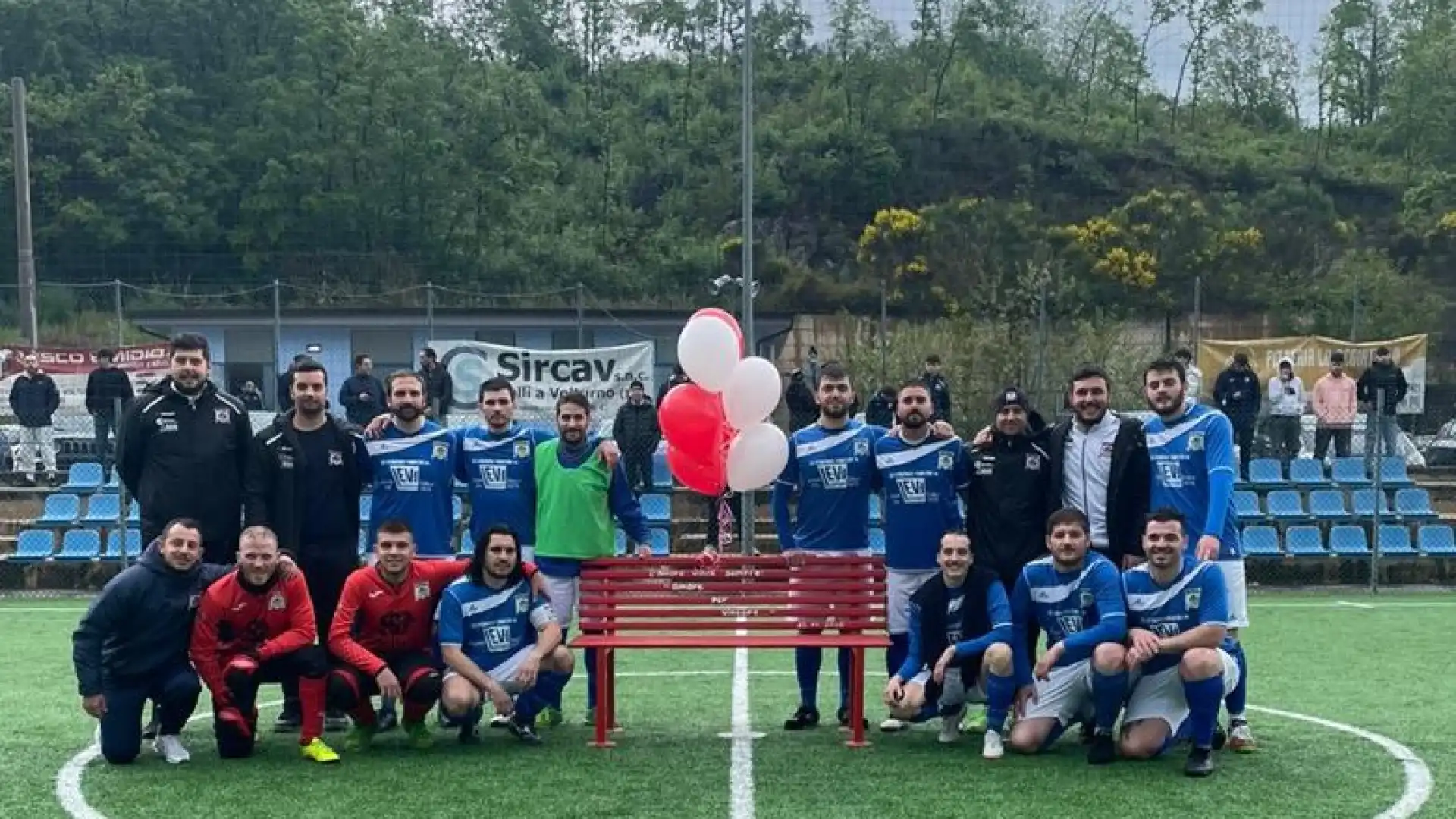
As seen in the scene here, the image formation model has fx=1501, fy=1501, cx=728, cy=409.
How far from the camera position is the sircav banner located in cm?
1756

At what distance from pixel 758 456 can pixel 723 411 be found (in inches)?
14.8

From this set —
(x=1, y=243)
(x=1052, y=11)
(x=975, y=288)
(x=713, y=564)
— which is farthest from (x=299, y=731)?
(x=1052, y=11)

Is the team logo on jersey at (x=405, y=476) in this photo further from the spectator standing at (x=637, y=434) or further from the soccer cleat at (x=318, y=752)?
the spectator standing at (x=637, y=434)

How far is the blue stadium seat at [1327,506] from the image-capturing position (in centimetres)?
1636

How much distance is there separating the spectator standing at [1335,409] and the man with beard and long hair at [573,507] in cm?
1192

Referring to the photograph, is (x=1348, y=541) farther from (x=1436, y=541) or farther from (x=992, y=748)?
(x=992, y=748)

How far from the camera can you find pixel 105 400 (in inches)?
666

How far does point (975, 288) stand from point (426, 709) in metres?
34.0

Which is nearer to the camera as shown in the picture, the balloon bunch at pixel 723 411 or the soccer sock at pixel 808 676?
the soccer sock at pixel 808 676

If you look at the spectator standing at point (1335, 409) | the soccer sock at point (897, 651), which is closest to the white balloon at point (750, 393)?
the soccer sock at point (897, 651)

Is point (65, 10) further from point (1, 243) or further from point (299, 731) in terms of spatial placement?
point (299, 731)

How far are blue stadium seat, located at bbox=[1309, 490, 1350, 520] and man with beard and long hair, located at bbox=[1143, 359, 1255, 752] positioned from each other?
32.1ft

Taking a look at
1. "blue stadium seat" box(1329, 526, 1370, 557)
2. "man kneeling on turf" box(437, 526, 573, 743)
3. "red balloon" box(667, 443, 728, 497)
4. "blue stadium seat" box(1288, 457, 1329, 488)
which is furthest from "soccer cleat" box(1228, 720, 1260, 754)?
"blue stadium seat" box(1288, 457, 1329, 488)

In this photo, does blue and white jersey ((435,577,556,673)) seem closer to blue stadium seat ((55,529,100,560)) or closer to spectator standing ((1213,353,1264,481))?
blue stadium seat ((55,529,100,560))
